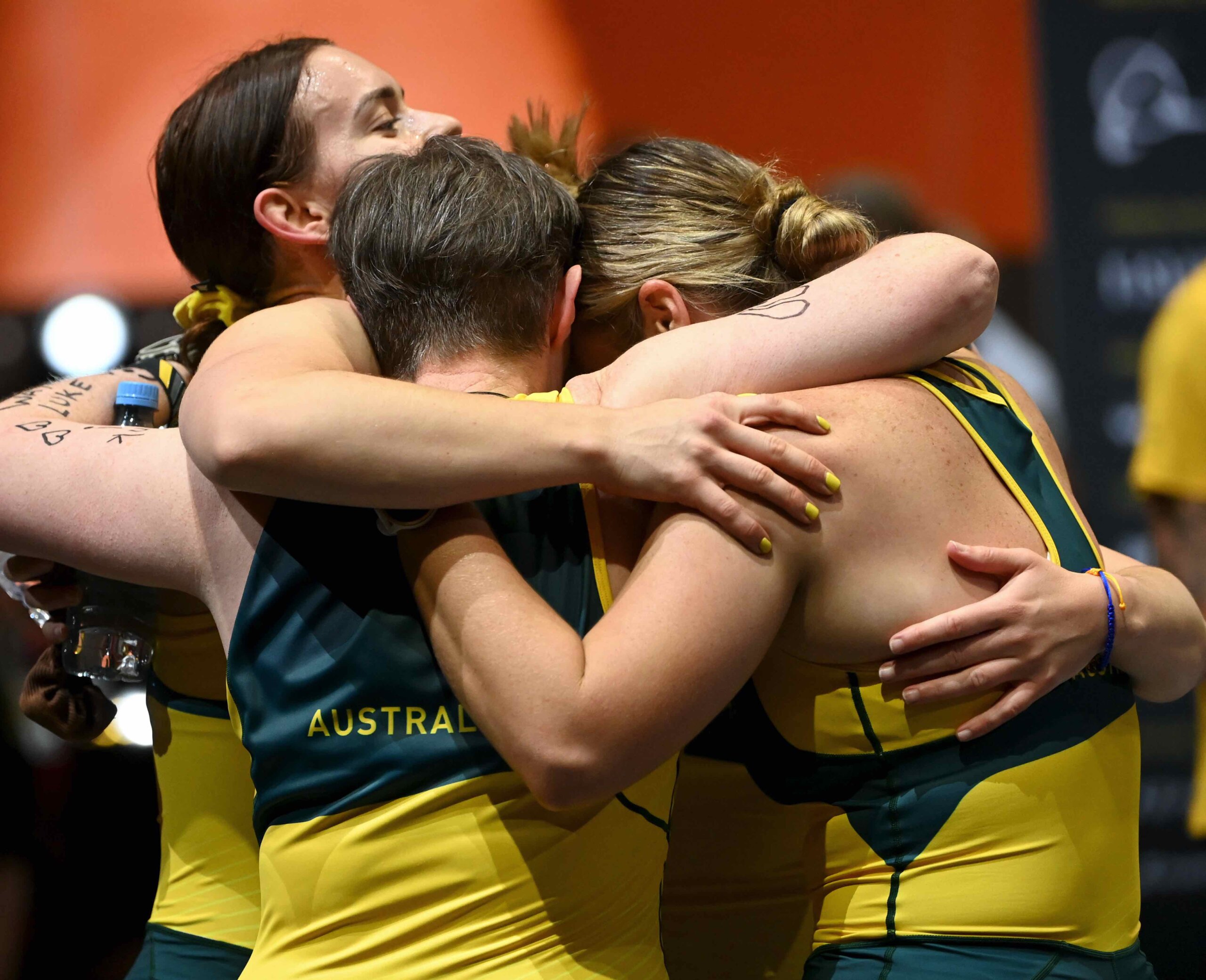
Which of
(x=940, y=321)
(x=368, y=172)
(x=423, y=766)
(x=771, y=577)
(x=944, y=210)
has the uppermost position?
(x=368, y=172)

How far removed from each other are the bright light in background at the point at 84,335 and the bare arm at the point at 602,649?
286cm

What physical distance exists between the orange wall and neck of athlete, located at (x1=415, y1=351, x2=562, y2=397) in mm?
2692

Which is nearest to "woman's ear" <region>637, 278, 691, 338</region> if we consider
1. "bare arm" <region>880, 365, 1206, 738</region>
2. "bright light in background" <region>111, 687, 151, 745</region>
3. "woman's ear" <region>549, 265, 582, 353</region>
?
"woman's ear" <region>549, 265, 582, 353</region>

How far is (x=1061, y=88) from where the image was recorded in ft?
11.3

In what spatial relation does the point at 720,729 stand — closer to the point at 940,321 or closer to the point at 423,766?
the point at 423,766

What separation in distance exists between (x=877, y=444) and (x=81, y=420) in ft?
3.48

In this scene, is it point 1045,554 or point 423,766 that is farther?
point 1045,554

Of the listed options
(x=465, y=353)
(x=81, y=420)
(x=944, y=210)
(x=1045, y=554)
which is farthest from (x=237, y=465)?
(x=944, y=210)

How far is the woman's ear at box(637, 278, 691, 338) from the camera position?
1.54 metres

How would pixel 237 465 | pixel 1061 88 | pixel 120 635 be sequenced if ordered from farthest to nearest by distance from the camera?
pixel 1061 88 < pixel 120 635 < pixel 237 465

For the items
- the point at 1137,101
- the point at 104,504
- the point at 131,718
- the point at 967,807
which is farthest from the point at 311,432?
the point at 1137,101

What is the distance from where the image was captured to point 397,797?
4.05 ft

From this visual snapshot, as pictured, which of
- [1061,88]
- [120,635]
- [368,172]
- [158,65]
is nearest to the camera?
[368,172]

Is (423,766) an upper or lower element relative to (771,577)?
lower
